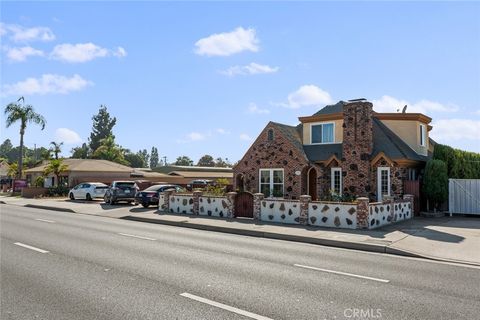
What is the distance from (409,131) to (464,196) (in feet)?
17.1

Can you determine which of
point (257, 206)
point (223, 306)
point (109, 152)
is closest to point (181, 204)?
point (257, 206)

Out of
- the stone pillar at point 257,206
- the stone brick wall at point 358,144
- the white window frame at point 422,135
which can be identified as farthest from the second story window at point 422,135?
the stone pillar at point 257,206

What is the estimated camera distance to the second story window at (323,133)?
25156mm

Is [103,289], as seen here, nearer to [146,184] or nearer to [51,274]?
[51,274]

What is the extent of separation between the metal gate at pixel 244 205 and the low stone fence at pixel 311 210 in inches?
7.9

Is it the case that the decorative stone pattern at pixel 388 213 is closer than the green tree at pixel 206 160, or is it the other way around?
the decorative stone pattern at pixel 388 213

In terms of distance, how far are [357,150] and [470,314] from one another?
16.8m

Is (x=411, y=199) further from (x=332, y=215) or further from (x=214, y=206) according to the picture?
(x=214, y=206)

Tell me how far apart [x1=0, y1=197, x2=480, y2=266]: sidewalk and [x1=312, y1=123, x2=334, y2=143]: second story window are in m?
8.20

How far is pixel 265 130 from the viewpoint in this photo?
26172 millimetres

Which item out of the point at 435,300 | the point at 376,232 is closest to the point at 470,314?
the point at 435,300

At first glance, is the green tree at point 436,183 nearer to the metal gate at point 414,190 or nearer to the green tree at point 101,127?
the metal gate at point 414,190

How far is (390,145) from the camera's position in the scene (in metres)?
22.3

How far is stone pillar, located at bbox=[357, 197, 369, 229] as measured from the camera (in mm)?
15227
